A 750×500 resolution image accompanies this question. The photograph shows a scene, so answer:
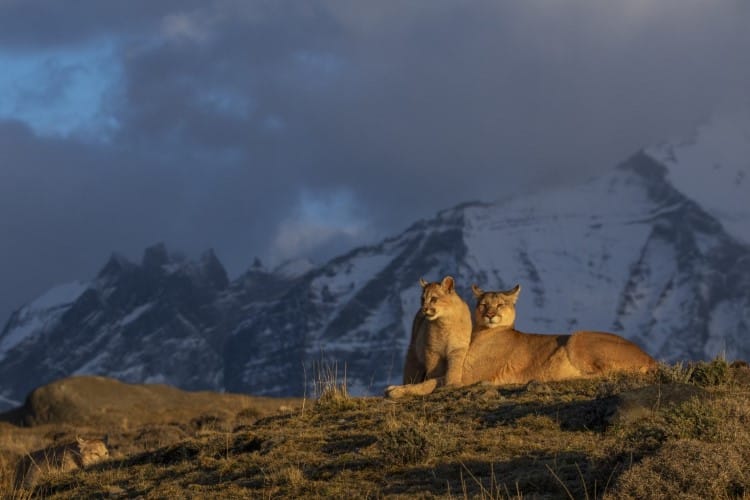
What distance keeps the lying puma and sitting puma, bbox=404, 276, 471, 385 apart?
0.22 meters

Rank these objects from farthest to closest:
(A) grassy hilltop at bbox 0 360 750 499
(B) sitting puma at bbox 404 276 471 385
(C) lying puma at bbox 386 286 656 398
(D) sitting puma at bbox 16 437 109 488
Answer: (D) sitting puma at bbox 16 437 109 488 → (B) sitting puma at bbox 404 276 471 385 → (C) lying puma at bbox 386 286 656 398 → (A) grassy hilltop at bbox 0 360 750 499

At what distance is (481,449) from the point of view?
637 inches

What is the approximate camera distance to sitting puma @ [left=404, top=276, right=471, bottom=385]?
22703mm

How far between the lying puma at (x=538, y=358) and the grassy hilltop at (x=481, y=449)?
39.8 inches

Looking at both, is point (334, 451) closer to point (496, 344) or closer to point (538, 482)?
point (538, 482)

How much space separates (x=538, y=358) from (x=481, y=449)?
21.9 ft

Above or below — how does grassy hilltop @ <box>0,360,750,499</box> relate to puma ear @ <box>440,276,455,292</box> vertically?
below

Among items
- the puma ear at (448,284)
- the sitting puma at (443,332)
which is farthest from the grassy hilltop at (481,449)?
the puma ear at (448,284)

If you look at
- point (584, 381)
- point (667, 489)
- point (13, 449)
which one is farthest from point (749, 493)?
point (13, 449)

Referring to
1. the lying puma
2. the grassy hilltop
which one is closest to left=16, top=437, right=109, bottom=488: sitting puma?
the grassy hilltop

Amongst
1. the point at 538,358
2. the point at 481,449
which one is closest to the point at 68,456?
the point at 538,358

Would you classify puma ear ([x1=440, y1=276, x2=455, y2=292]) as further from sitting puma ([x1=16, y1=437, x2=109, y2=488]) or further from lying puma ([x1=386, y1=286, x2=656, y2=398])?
sitting puma ([x1=16, y1=437, x2=109, y2=488])

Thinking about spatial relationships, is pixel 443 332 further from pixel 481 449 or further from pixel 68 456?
pixel 68 456

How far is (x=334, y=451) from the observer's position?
57.1ft
